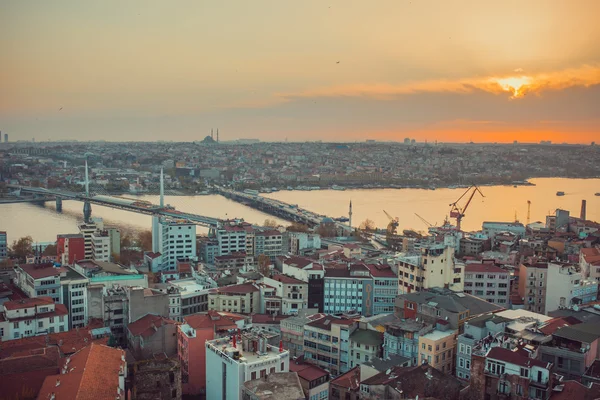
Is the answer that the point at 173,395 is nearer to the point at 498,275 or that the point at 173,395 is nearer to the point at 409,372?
the point at 409,372

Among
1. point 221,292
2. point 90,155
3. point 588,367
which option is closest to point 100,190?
point 90,155

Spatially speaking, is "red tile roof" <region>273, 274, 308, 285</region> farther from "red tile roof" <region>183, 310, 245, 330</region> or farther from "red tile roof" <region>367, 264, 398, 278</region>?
"red tile roof" <region>183, 310, 245, 330</region>

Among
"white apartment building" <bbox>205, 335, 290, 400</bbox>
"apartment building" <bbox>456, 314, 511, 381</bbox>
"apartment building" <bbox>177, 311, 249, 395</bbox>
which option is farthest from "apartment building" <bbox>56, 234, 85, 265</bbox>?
"apartment building" <bbox>456, 314, 511, 381</bbox>

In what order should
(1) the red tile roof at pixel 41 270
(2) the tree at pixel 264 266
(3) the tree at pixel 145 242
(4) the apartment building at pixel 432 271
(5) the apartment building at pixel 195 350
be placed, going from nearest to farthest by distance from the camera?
1. (5) the apartment building at pixel 195 350
2. (4) the apartment building at pixel 432 271
3. (1) the red tile roof at pixel 41 270
4. (2) the tree at pixel 264 266
5. (3) the tree at pixel 145 242

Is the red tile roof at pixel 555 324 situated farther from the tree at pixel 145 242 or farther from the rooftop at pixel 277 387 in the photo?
the tree at pixel 145 242

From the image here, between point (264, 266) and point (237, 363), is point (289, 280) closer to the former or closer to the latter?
point (264, 266)

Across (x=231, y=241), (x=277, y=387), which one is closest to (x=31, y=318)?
(x=277, y=387)

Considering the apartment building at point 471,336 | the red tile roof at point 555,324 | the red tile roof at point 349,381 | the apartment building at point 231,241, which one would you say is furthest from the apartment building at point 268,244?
the red tile roof at point 555,324
